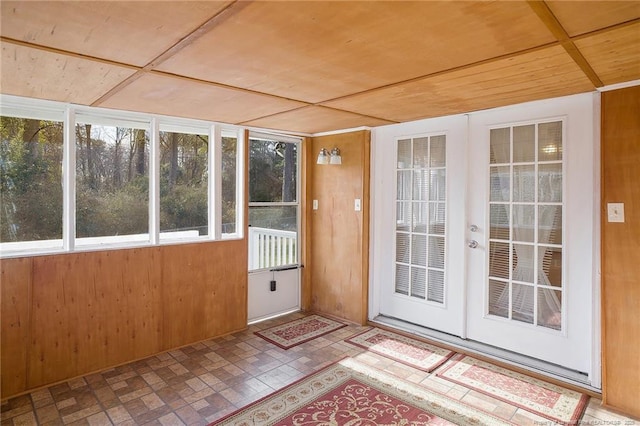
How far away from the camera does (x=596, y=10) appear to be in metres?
1.46

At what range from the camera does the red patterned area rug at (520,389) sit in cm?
246

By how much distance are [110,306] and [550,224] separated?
369 centimetres

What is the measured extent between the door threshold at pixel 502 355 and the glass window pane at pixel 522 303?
32 cm

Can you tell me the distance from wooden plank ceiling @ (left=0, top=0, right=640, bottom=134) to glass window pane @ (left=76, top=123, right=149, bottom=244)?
0.36 meters

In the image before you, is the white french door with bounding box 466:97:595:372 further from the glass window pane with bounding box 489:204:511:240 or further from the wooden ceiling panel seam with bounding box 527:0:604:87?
the wooden ceiling panel seam with bounding box 527:0:604:87

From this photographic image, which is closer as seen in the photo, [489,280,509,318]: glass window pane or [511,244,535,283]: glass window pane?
[511,244,535,283]: glass window pane

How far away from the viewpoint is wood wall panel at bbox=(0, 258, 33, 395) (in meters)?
2.64

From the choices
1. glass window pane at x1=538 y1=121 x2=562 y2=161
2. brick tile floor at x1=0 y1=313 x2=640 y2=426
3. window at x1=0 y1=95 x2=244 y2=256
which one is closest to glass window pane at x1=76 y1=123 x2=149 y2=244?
window at x1=0 y1=95 x2=244 y2=256

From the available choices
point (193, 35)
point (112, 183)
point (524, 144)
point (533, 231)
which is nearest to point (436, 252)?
point (533, 231)

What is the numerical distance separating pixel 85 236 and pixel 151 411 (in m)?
1.53

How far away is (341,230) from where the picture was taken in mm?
4301

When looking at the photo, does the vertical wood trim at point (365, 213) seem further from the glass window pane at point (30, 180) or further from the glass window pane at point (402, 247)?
the glass window pane at point (30, 180)

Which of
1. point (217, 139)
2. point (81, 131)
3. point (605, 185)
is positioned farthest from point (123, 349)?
point (605, 185)

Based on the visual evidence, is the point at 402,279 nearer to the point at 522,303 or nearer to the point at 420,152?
the point at 522,303
